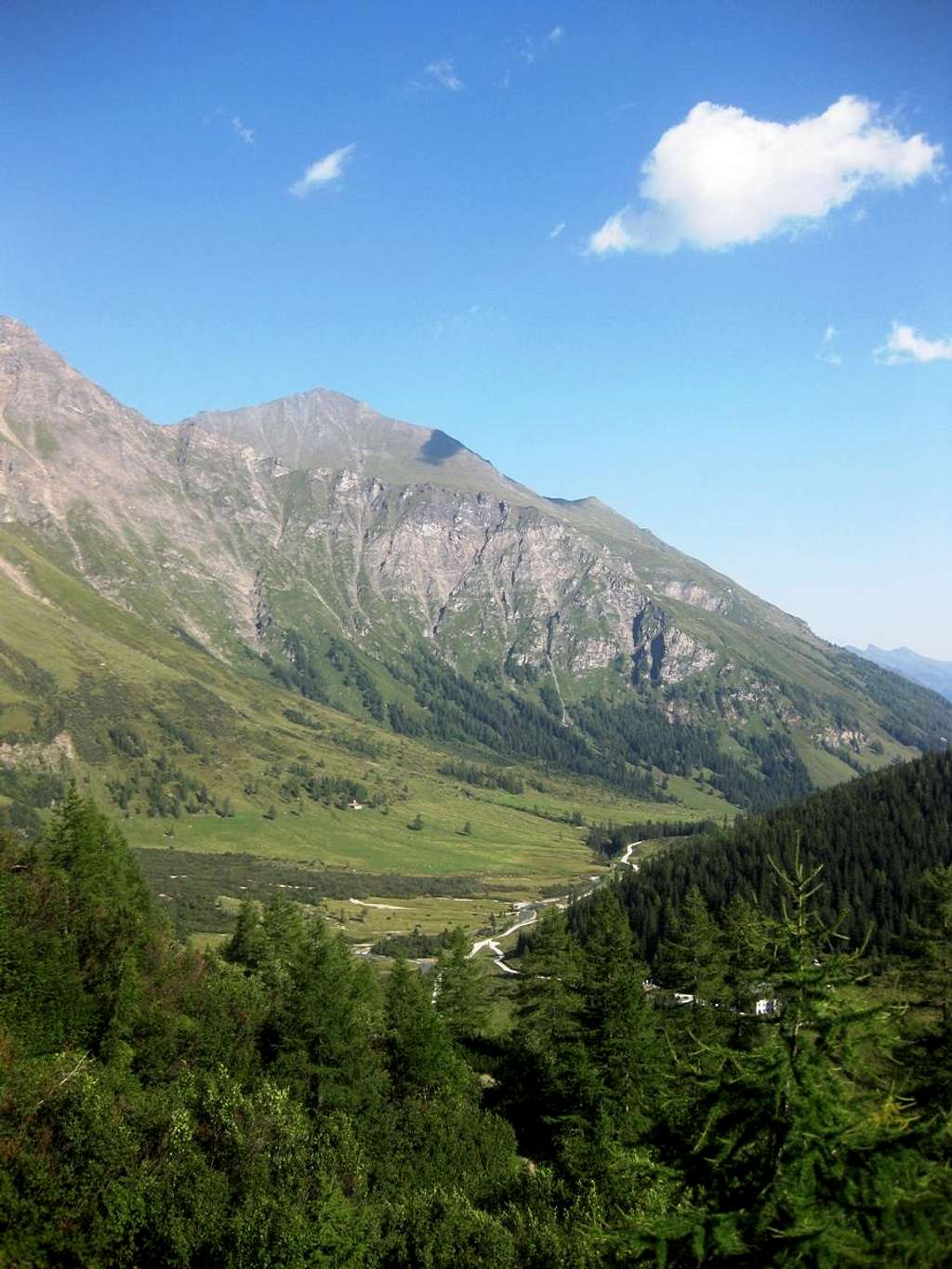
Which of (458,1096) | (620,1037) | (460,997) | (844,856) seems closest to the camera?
(458,1096)

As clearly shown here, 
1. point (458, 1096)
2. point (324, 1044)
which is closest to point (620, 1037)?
point (458, 1096)

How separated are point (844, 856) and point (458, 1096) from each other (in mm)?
122066

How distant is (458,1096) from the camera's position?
199 ft

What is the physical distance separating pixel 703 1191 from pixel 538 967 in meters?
64.2

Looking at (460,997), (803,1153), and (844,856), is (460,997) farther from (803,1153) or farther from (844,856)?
(844,856)

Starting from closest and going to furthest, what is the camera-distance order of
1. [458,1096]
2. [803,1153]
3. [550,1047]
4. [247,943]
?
[803,1153] < [458,1096] < [550,1047] < [247,943]

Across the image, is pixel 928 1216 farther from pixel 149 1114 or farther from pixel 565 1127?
pixel 565 1127

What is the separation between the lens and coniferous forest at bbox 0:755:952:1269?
17.5 m

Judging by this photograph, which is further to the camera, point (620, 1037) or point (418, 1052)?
point (620, 1037)

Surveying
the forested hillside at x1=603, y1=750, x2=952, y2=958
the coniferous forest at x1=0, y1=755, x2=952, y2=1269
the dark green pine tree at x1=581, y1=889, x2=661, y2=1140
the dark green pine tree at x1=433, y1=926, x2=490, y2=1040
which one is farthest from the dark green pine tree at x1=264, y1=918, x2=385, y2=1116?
Result: the forested hillside at x1=603, y1=750, x2=952, y2=958

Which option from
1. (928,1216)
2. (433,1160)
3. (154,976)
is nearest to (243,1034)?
(154,976)

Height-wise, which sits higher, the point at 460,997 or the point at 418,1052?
the point at 418,1052

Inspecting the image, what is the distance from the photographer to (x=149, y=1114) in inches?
1634

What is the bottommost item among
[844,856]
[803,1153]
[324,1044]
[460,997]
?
[460,997]
